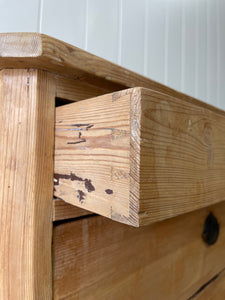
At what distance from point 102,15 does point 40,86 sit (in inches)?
20.0

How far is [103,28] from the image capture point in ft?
2.41

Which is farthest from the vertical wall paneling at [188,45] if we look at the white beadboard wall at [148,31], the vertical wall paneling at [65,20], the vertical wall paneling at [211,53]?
the vertical wall paneling at [65,20]

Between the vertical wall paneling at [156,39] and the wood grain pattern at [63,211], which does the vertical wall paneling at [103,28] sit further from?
the wood grain pattern at [63,211]

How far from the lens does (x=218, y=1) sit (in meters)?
1.21

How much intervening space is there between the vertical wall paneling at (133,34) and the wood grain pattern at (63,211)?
57 centimetres

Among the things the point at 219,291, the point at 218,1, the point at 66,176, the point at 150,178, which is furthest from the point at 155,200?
the point at 218,1

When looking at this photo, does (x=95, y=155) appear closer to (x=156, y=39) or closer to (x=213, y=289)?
(x=213, y=289)

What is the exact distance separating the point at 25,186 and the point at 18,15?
0.44 m

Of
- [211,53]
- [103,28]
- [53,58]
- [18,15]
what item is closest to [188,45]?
[211,53]

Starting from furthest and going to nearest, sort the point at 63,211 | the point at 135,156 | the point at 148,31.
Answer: the point at 148,31 < the point at 63,211 < the point at 135,156

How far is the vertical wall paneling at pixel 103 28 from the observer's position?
704 mm

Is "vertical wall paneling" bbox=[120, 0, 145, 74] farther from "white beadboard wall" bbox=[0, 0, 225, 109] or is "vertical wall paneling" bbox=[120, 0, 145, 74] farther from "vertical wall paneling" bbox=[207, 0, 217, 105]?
"vertical wall paneling" bbox=[207, 0, 217, 105]

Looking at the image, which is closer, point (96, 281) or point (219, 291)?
point (96, 281)

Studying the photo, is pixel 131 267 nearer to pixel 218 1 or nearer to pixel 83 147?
pixel 83 147
